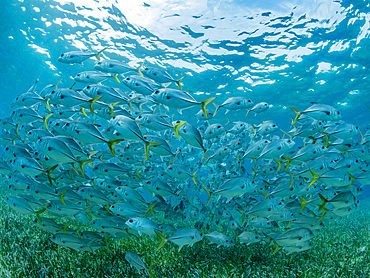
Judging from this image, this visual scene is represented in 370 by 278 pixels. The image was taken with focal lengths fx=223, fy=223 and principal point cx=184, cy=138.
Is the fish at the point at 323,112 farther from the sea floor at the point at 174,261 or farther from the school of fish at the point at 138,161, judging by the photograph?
the sea floor at the point at 174,261

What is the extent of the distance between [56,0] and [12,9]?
4.27 meters

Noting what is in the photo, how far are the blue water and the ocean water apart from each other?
65 mm

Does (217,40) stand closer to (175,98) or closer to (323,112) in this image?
(323,112)

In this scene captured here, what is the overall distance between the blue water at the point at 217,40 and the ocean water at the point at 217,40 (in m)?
0.06

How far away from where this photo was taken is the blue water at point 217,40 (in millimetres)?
13367

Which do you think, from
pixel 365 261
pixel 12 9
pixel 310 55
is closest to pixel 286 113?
pixel 310 55

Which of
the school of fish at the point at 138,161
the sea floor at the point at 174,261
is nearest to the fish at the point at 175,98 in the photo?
the school of fish at the point at 138,161

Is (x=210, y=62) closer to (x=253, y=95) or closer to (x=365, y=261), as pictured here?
(x=253, y=95)

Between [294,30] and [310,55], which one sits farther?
[310,55]

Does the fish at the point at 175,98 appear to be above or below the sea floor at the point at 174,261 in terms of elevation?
above

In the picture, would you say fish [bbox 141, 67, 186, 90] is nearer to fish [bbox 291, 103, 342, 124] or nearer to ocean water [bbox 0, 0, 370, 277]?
fish [bbox 291, 103, 342, 124]

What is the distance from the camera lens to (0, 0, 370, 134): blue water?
13.4 m

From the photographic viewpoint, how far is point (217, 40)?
15.6 meters

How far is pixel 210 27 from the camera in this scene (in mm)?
14570
